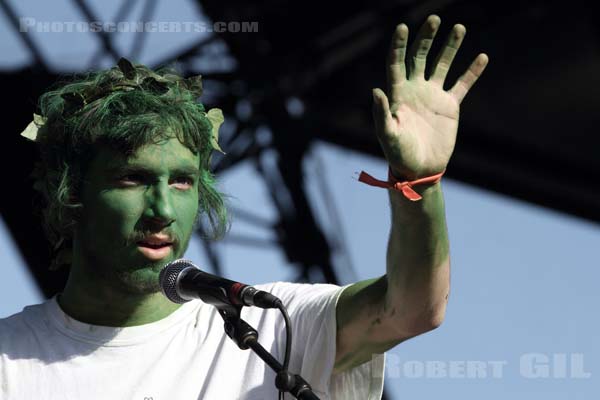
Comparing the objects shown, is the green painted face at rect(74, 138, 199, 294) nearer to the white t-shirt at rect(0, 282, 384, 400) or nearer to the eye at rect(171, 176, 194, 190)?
the eye at rect(171, 176, 194, 190)

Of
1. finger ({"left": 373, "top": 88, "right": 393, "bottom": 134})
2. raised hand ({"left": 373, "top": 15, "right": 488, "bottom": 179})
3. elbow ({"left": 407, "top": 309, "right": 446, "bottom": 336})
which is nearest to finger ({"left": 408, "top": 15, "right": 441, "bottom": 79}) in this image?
raised hand ({"left": 373, "top": 15, "right": 488, "bottom": 179})

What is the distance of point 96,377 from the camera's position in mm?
2850

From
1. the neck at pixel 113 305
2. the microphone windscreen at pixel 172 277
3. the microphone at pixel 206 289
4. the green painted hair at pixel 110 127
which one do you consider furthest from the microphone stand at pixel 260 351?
the green painted hair at pixel 110 127

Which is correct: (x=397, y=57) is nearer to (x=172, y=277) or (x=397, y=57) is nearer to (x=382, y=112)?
(x=382, y=112)

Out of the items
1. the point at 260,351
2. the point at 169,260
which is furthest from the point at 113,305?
the point at 260,351

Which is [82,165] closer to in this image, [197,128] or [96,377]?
[197,128]

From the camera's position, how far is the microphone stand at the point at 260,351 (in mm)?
2367

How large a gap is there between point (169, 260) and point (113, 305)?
0.19 meters

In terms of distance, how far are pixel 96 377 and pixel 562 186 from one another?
4.30m

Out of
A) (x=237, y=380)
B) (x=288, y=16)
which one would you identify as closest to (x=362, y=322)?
(x=237, y=380)

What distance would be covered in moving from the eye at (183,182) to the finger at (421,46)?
0.59m

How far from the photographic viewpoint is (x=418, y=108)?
2.64m

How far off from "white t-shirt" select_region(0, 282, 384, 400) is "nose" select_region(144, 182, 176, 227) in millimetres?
239

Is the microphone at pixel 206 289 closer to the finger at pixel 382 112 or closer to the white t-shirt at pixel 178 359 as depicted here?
the white t-shirt at pixel 178 359
